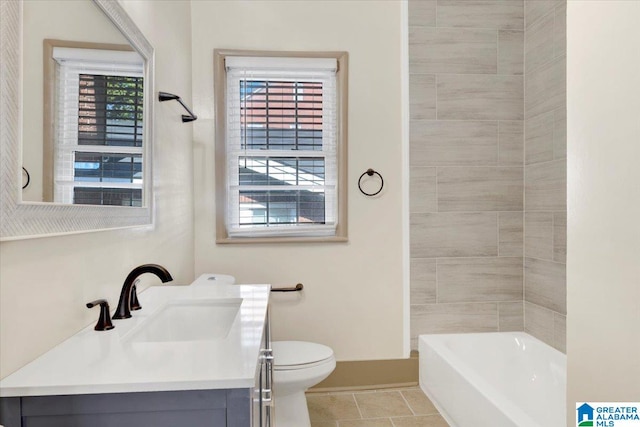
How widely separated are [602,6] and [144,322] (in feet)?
4.40

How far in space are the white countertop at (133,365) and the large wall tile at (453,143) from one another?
180cm

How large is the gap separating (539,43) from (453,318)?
1.82 metres

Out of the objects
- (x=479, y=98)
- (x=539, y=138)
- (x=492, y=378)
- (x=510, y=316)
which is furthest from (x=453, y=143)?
(x=492, y=378)

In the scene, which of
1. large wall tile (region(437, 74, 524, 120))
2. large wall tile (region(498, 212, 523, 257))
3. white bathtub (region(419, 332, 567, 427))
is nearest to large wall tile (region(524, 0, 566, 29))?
large wall tile (region(437, 74, 524, 120))

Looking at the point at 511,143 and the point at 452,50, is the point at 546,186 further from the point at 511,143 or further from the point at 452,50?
the point at 452,50

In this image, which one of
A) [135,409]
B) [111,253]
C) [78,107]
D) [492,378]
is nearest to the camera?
[135,409]

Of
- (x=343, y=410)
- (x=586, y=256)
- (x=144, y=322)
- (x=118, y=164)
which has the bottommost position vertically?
(x=343, y=410)

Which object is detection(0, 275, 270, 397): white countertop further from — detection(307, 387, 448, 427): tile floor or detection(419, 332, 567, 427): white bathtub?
detection(307, 387, 448, 427): tile floor

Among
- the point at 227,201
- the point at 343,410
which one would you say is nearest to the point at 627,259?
the point at 343,410

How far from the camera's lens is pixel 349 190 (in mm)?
2635

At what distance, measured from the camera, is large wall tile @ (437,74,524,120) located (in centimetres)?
261

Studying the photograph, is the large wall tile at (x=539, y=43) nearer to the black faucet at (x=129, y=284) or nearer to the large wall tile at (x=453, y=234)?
the large wall tile at (x=453, y=234)

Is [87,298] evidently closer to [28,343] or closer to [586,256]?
[28,343]

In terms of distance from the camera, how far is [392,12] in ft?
8.74
